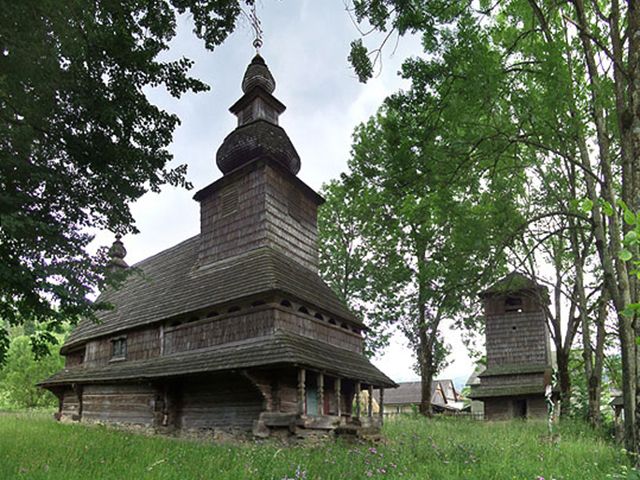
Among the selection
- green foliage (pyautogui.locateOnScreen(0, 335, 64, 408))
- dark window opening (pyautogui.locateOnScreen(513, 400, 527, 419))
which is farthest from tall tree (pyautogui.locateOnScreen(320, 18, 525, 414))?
green foliage (pyautogui.locateOnScreen(0, 335, 64, 408))

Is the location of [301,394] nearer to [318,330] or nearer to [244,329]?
[244,329]

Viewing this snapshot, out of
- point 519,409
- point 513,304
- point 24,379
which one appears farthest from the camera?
point 24,379

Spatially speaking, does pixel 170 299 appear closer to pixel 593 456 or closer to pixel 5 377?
pixel 593 456

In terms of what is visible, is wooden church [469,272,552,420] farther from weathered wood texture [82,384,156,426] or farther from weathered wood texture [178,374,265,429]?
weathered wood texture [82,384,156,426]

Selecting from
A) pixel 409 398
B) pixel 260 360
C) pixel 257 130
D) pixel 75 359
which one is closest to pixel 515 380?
pixel 260 360

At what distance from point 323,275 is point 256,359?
17108 millimetres

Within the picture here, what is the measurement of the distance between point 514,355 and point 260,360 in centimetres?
1944

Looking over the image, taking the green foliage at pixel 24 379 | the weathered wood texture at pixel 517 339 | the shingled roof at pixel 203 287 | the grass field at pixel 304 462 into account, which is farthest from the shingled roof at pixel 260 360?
the green foliage at pixel 24 379

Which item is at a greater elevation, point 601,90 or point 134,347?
point 601,90

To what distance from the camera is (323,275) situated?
2959cm

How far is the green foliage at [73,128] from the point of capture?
6.70m

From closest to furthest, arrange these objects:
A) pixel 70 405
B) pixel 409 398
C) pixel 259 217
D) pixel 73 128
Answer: pixel 73 128 → pixel 259 217 → pixel 70 405 → pixel 409 398

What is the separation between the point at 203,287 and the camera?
17.0m

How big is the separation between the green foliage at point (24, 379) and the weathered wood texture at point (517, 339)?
30.4 meters
